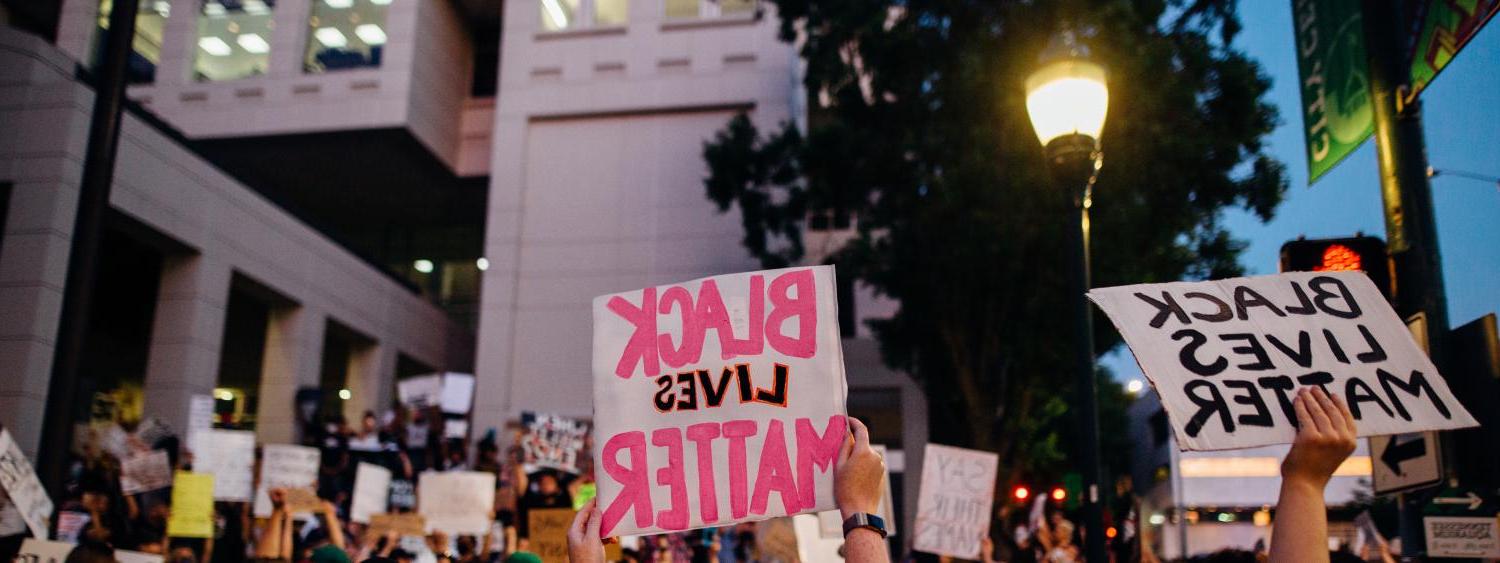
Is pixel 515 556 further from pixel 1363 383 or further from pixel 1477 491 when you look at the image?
A: pixel 1477 491

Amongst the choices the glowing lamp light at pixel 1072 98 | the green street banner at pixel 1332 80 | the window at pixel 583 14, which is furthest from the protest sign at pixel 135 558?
the window at pixel 583 14

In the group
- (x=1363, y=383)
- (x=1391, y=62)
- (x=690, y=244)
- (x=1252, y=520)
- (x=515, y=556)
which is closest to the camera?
(x=1363, y=383)

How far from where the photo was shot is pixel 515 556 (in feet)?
16.8

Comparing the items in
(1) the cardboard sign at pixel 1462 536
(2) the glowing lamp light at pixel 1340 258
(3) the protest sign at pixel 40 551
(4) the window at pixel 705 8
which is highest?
(4) the window at pixel 705 8

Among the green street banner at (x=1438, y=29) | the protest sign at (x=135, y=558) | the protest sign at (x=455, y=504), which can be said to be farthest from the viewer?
the protest sign at (x=455, y=504)

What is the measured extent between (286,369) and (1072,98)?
18105mm

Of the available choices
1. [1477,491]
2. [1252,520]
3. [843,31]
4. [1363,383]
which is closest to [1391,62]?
[1477,491]

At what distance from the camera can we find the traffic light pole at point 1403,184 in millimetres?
5324

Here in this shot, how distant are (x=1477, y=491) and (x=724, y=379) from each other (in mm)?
3849

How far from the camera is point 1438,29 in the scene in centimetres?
532

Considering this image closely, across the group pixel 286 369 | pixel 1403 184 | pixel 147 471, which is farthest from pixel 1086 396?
pixel 286 369

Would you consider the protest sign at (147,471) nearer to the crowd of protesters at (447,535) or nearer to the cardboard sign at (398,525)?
the crowd of protesters at (447,535)

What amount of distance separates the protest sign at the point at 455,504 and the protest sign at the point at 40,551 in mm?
4772

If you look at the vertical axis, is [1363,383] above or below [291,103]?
below
